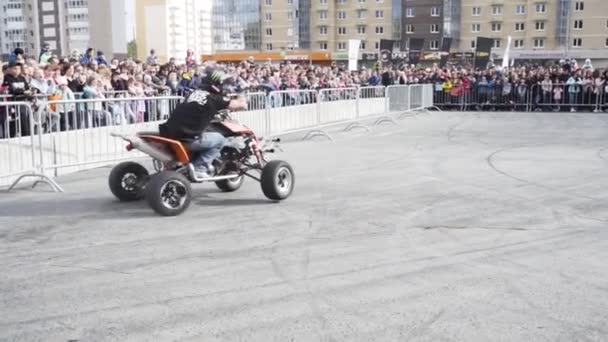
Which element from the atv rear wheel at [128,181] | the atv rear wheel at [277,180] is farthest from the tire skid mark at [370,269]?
the atv rear wheel at [128,181]

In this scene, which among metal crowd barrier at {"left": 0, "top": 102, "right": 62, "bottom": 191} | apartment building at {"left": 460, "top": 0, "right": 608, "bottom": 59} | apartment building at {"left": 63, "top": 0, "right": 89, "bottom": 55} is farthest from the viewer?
apartment building at {"left": 63, "top": 0, "right": 89, "bottom": 55}

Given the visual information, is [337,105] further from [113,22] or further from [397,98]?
[113,22]

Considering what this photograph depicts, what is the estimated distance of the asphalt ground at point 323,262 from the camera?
14.1 ft

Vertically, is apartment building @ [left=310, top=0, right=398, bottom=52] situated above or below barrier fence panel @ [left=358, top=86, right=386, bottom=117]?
above

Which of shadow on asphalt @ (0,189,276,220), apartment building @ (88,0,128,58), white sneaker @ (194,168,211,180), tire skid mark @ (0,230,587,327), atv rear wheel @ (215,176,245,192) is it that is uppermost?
apartment building @ (88,0,128,58)

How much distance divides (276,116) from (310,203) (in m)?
7.90

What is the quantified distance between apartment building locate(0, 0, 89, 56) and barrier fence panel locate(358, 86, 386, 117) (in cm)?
11599

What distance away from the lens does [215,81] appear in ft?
26.3

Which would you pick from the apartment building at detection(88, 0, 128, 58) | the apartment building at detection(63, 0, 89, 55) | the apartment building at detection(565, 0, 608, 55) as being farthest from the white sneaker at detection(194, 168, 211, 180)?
the apartment building at detection(63, 0, 89, 55)

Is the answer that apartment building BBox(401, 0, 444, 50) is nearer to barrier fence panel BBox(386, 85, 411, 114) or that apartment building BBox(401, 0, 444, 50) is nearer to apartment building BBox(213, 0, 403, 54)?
apartment building BBox(213, 0, 403, 54)

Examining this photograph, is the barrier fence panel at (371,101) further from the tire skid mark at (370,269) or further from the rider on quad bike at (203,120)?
the tire skid mark at (370,269)

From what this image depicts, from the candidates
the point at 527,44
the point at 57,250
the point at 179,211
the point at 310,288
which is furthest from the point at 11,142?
the point at 527,44

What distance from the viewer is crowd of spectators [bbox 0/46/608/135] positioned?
1233 cm

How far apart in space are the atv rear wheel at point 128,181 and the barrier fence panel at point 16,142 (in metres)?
2.13
